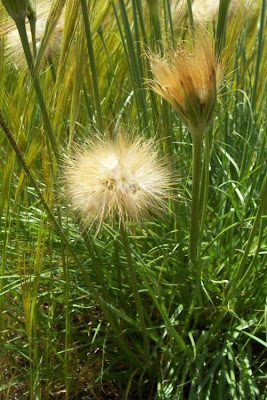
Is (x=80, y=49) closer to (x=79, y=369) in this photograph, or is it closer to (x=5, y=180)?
(x=5, y=180)

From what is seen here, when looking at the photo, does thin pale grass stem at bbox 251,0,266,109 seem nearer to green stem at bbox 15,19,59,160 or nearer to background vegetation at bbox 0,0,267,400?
background vegetation at bbox 0,0,267,400

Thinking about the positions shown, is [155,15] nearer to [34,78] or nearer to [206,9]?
[34,78]

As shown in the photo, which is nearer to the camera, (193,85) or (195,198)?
(193,85)

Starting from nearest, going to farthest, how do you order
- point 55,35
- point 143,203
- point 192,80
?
point 192,80 → point 143,203 → point 55,35

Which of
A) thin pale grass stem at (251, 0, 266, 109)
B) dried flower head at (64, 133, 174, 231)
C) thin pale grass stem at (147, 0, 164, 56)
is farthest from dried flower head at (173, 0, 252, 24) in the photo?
dried flower head at (64, 133, 174, 231)

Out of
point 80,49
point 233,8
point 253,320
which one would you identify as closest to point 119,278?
point 253,320

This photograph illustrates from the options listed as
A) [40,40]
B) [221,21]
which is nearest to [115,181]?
[221,21]

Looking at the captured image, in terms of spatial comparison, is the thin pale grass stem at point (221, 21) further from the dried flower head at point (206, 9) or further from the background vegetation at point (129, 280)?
the dried flower head at point (206, 9)
